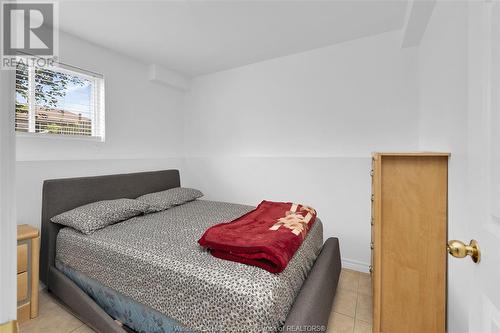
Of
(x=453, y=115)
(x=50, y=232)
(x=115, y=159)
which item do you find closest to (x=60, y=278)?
(x=50, y=232)

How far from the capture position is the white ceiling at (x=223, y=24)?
1.99m

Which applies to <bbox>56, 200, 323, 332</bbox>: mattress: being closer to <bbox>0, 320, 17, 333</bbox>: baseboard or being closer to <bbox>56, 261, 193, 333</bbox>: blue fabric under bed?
<bbox>56, 261, 193, 333</bbox>: blue fabric under bed

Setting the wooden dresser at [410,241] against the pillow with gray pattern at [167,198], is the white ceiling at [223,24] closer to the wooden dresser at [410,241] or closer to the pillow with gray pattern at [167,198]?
the wooden dresser at [410,241]

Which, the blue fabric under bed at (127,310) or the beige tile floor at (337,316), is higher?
the blue fabric under bed at (127,310)

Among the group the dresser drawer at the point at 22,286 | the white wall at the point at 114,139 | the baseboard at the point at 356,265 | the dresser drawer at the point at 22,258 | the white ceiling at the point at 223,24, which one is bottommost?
the baseboard at the point at 356,265

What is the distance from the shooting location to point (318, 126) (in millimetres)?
2795

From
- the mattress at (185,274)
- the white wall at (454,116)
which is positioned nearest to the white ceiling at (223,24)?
the white wall at (454,116)

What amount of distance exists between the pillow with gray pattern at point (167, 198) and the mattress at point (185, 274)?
48 cm

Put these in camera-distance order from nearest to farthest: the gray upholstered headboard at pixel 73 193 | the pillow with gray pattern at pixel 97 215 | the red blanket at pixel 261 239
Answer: the red blanket at pixel 261 239, the pillow with gray pattern at pixel 97 215, the gray upholstered headboard at pixel 73 193

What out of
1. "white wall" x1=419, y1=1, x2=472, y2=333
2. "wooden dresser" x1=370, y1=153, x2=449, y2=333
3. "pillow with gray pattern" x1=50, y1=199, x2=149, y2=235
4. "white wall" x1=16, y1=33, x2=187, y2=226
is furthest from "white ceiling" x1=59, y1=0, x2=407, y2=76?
"pillow with gray pattern" x1=50, y1=199, x2=149, y2=235

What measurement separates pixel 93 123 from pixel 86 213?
122 centimetres

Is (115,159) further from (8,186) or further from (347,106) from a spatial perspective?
(347,106)

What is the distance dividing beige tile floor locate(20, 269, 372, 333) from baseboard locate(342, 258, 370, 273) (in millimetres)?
318

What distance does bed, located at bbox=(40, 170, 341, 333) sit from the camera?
3.77 ft
